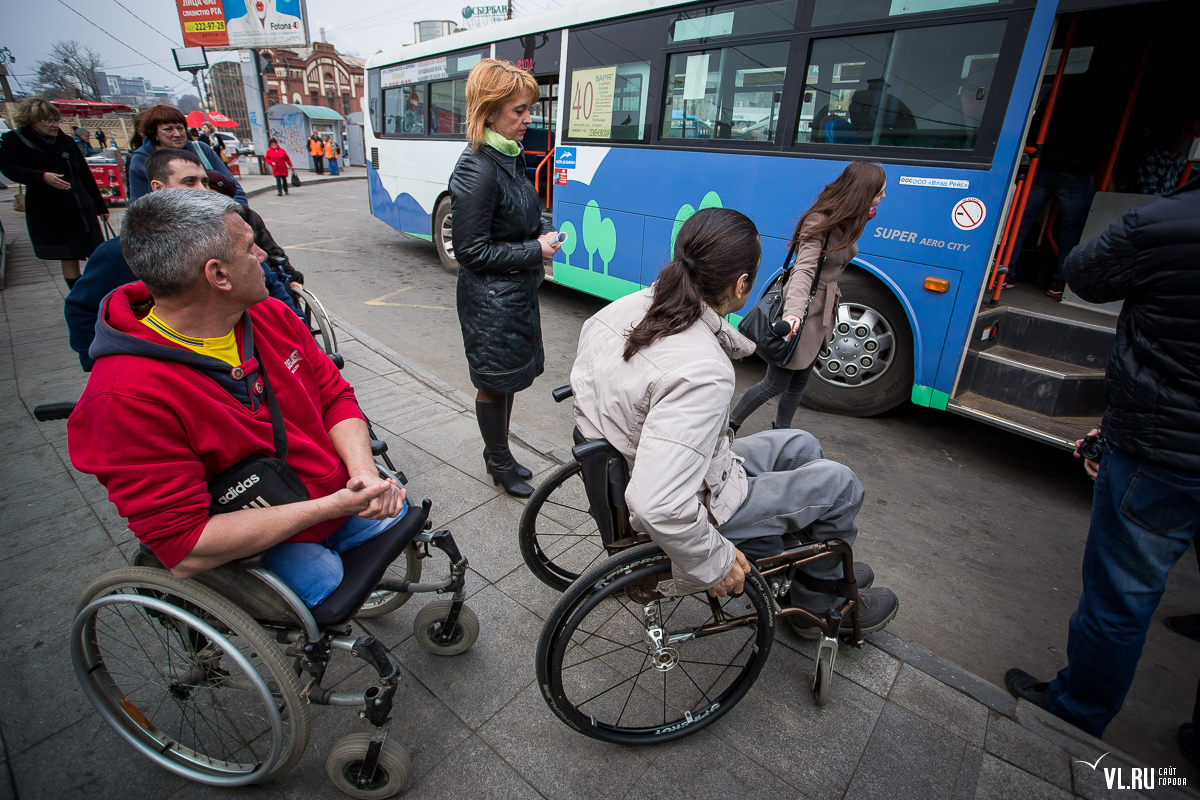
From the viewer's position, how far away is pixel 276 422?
1646 millimetres

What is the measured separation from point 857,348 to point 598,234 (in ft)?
9.84

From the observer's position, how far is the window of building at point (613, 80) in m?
5.29

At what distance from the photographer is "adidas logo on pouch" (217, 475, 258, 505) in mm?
1489

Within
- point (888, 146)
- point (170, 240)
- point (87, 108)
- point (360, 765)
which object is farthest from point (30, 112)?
point (87, 108)

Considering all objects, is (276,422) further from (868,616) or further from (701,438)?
(868,616)

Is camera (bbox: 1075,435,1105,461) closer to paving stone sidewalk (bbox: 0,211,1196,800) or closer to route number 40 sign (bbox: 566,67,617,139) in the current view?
paving stone sidewalk (bbox: 0,211,1196,800)

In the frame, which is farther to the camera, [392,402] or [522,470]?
[392,402]

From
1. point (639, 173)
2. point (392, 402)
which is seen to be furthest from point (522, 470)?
point (639, 173)

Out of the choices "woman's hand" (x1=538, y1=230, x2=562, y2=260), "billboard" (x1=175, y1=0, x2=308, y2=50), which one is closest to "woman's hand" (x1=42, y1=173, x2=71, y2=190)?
"woman's hand" (x1=538, y1=230, x2=562, y2=260)

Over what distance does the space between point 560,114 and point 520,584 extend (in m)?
5.47

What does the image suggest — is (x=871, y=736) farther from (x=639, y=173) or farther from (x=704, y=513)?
(x=639, y=173)

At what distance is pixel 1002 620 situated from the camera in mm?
2686

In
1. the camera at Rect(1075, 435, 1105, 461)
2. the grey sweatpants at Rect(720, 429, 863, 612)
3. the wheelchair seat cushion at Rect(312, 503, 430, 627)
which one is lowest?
the wheelchair seat cushion at Rect(312, 503, 430, 627)

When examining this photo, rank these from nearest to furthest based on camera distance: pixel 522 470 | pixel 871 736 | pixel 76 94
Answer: pixel 871 736, pixel 522 470, pixel 76 94
